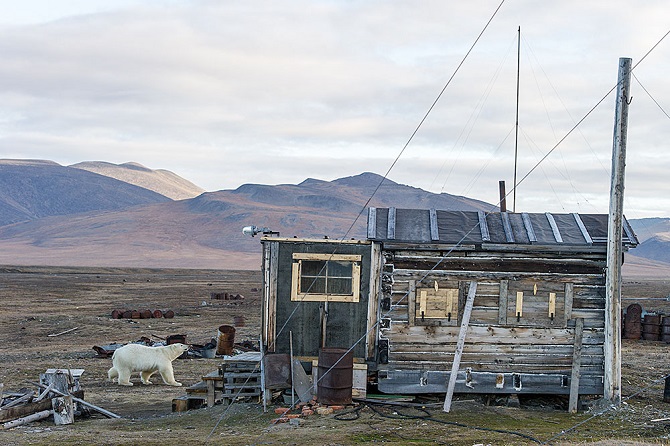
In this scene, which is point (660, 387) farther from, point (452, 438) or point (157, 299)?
point (157, 299)

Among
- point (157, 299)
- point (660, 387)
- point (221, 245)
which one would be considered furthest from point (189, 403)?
point (221, 245)

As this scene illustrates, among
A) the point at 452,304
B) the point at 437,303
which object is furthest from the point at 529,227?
the point at 437,303

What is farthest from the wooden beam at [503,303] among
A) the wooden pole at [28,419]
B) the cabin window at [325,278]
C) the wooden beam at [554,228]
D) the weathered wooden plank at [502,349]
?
the wooden pole at [28,419]

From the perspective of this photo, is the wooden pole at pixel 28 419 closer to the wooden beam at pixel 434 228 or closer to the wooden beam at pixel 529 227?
the wooden beam at pixel 434 228

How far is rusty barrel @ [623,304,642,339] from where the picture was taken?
93.4 feet

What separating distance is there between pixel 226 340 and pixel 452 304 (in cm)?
806

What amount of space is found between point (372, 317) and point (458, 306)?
5.48ft

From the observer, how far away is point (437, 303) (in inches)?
596

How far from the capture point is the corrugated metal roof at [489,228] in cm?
1504

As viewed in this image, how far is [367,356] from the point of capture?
15227 mm

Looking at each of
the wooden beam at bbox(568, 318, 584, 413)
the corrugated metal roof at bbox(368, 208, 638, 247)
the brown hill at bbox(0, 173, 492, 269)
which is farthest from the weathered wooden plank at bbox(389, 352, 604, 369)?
the brown hill at bbox(0, 173, 492, 269)

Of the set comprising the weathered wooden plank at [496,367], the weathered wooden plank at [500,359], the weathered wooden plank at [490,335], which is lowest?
the weathered wooden plank at [496,367]

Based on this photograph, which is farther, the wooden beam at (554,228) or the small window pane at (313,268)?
the small window pane at (313,268)

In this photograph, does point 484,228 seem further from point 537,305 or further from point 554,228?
point 537,305
